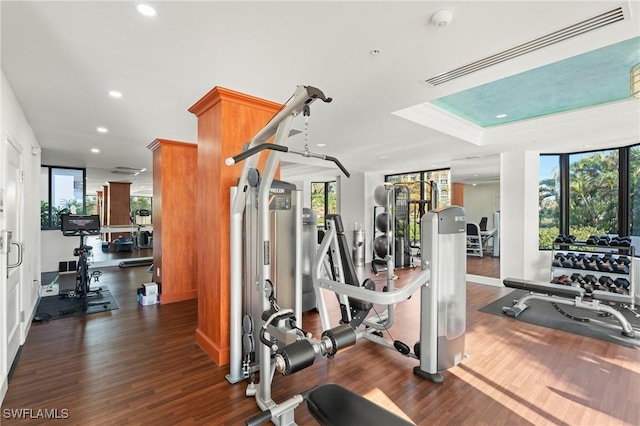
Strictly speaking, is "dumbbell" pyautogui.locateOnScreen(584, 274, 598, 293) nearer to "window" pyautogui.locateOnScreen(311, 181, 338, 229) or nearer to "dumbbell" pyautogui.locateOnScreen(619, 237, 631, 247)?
"dumbbell" pyautogui.locateOnScreen(619, 237, 631, 247)

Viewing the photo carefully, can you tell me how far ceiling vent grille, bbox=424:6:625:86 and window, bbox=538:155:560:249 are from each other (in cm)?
449

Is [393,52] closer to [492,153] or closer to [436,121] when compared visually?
[436,121]

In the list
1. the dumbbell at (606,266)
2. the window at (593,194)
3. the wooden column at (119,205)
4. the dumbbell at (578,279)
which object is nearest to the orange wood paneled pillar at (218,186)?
the dumbbell at (578,279)

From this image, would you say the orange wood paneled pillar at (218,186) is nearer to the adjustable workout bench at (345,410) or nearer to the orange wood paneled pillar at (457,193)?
the adjustable workout bench at (345,410)

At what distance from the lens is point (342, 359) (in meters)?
2.81

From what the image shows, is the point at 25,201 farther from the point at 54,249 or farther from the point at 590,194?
the point at 590,194

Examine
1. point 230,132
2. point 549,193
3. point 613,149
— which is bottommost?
point 549,193

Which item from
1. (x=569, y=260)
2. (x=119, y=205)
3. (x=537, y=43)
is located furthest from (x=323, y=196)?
(x=537, y=43)

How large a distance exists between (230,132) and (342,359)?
2367mm

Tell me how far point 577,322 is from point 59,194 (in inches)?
404

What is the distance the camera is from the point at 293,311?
85.3 inches

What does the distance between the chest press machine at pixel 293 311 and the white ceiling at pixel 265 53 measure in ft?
1.79

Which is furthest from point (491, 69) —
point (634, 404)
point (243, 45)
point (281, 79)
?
point (634, 404)

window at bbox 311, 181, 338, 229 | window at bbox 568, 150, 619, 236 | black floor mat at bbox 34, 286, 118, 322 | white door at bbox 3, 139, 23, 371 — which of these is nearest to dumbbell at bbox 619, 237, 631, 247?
window at bbox 568, 150, 619, 236
